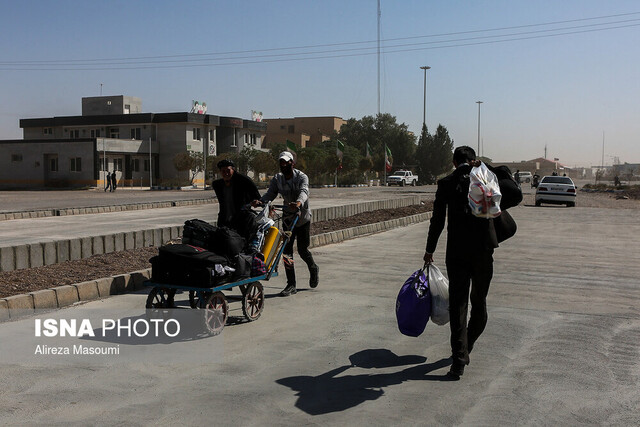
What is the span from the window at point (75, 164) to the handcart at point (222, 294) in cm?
5333

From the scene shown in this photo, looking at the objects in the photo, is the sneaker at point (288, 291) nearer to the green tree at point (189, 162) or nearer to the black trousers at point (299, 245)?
the black trousers at point (299, 245)

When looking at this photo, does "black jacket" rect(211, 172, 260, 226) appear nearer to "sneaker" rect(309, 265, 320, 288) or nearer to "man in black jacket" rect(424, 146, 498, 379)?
"sneaker" rect(309, 265, 320, 288)

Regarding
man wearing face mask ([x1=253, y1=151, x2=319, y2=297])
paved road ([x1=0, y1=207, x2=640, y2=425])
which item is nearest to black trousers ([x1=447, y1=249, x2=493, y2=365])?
paved road ([x1=0, y1=207, x2=640, y2=425])

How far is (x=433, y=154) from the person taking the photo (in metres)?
90.2

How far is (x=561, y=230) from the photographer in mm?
18922

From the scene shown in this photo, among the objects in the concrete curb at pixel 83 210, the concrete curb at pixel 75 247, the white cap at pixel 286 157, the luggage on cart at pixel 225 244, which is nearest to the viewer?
the luggage on cart at pixel 225 244

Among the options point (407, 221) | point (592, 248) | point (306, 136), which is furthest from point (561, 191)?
point (306, 136)

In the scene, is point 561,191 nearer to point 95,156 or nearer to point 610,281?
point 610,281

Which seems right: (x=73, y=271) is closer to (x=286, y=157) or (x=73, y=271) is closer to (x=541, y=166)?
(x=286, y=157)

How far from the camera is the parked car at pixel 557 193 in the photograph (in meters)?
31.6

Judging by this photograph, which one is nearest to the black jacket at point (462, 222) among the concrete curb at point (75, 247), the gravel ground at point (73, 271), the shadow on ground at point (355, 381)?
the shadow on ground at point (355, 381)

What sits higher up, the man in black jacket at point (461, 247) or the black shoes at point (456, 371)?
the man in black jacket at point (461, 247)

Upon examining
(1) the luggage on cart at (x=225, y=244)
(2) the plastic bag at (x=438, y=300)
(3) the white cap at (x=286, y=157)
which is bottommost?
(2) the plastic bag at (x=438, y=300)

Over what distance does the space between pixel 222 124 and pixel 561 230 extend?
186 feet
